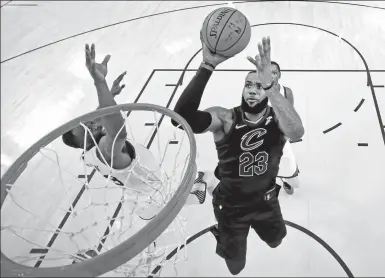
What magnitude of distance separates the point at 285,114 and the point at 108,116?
974 millimetres

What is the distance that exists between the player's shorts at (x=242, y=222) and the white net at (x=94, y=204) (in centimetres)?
27

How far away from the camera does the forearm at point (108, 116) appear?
2.22 meters

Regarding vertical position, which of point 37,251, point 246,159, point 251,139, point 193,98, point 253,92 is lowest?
point 37,251

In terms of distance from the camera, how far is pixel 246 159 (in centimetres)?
251

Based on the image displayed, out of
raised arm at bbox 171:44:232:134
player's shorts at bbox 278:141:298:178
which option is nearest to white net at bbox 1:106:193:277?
raised arm at bbox 171:44:232:134

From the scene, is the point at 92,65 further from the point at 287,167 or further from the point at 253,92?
the point at 287,167

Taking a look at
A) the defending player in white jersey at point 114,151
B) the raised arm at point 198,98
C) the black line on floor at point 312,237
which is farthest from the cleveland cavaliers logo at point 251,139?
the black line on floor at point 312,237

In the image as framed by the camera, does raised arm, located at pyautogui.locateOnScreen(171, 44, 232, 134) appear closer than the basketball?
Yes

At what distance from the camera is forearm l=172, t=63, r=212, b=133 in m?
2.12

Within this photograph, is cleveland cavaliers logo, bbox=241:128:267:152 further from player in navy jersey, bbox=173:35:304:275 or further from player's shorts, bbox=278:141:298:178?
player's shorts, bbox=278:141:298:178

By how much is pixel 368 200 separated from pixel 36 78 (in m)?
4.07

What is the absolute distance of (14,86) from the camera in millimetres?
4957

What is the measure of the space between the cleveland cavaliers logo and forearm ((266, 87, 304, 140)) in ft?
0.50

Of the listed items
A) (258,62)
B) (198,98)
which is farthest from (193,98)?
(258,62)
